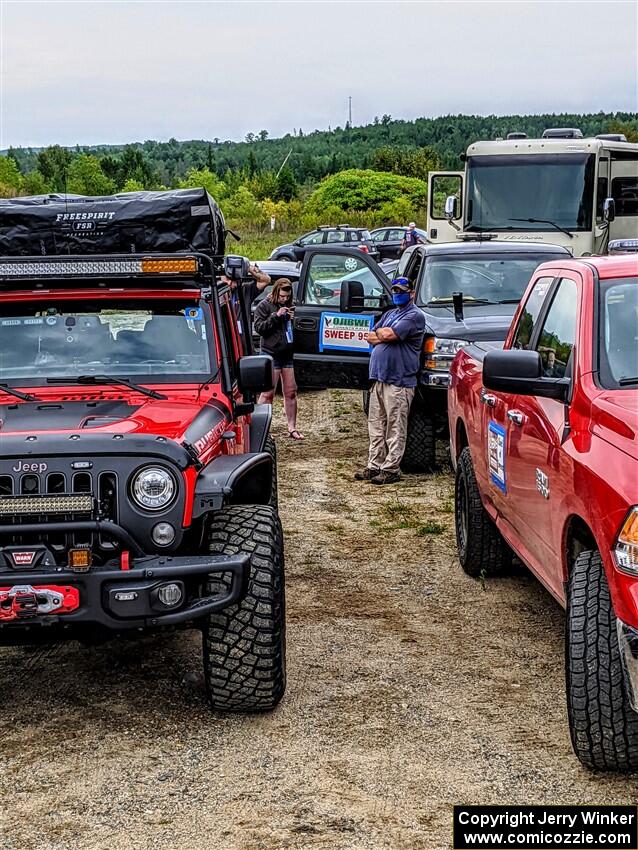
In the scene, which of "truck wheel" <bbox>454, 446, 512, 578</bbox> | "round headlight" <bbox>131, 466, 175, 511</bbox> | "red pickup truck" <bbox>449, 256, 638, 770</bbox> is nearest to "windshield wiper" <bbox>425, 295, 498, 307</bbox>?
"truck wheel" <bbox>454, 446, 512, 578</bbox>

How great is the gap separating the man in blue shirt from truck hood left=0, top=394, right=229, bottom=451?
4.54 metres

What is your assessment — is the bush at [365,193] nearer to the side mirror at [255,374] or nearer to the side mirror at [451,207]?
the side mirror at [451,207]

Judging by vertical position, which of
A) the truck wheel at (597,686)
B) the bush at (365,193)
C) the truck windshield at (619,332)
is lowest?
the bush at (365,193)

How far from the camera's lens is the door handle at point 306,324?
11.4 metres

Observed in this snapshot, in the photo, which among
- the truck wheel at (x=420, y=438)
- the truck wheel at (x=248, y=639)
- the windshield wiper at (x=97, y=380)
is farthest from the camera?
the truck wheel at (x=420, y=438)

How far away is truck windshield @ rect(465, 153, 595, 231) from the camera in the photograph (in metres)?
16.3

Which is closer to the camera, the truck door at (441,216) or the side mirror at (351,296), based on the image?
the side mirror at (351,296)

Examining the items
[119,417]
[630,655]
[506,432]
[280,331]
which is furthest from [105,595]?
[280,331]

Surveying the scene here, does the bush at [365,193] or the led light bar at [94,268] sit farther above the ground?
the led light bar at [94,268]

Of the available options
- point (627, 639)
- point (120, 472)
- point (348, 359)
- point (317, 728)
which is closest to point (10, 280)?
point (120, 472)

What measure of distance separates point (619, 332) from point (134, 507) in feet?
7.02

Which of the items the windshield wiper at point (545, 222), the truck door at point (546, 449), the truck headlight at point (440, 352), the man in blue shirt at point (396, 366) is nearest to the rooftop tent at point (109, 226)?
the truck door at point (546, 449)

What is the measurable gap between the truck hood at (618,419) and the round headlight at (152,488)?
173 centimetres

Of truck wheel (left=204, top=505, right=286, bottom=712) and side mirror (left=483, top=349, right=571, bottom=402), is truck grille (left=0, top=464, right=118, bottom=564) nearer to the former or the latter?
truck wheel (left=204, top=505, right=286, bottom=712)
